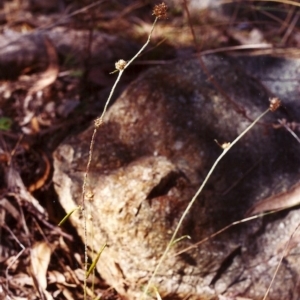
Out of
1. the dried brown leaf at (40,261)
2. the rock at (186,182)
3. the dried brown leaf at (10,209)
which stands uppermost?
the rock at (186,182)

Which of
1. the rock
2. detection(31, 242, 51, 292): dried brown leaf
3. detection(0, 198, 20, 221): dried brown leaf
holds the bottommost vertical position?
→ detection(31, 242, 51, 292): dried brown leaf

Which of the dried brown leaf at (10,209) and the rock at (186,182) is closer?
the rock at (186,182)

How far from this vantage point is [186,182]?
1776 millimetres

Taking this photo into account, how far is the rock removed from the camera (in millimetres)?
1684

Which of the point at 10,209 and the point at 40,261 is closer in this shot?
the point at 40,261

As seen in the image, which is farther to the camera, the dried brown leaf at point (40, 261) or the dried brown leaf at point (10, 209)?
the dried brown leaf at point (10, 209)

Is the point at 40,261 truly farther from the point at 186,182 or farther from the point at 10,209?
the point at 186,182

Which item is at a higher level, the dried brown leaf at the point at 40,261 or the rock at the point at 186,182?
the rock at the point at 186,182

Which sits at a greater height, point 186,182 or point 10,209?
point 186,182

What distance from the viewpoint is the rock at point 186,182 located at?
5.52ft

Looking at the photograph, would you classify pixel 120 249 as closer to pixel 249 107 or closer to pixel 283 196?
pixel 283 196

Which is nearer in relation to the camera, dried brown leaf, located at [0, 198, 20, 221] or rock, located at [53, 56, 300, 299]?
rock, located at [53, 56, 300, 299]

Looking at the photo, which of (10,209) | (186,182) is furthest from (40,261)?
(186,182)

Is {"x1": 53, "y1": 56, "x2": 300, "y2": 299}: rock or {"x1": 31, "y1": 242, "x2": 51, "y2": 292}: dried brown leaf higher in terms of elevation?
{"x1": 53, "y1": 56, "x2": 300, "y2": 299}: rock
